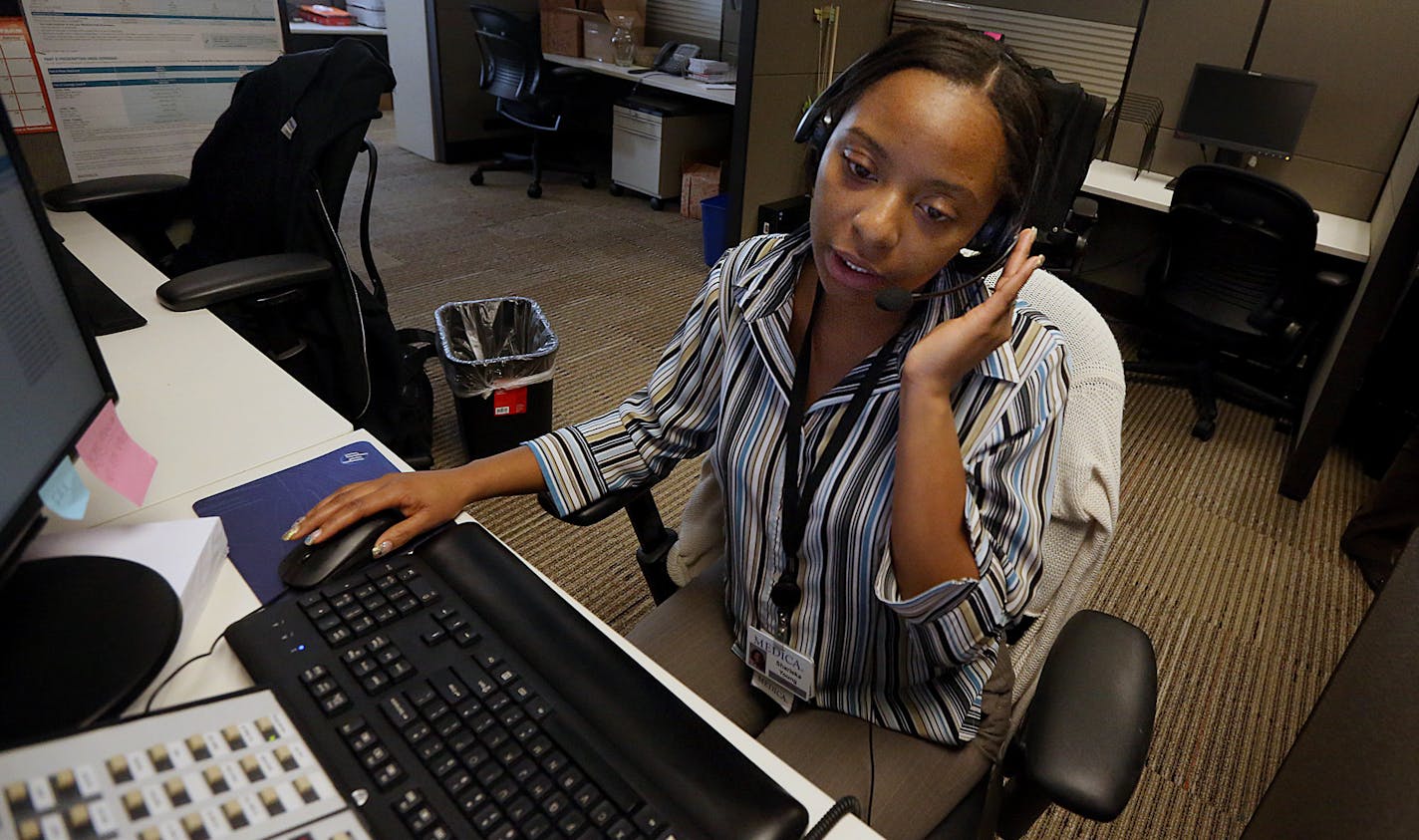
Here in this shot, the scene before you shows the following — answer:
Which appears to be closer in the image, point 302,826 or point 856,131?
point 302,826

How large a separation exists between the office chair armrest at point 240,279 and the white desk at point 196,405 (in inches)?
0.9

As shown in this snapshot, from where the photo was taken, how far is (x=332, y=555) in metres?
0.77

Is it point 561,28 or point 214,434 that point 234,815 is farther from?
point 561,28

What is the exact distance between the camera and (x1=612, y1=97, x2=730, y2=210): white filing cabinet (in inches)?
166

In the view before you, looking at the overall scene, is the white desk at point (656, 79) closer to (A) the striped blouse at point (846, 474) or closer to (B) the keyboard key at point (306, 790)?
(A) the striped blouse at point (846, 474)

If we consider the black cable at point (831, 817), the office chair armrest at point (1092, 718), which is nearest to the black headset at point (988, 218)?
the office chair armrest at point (1092, 718)

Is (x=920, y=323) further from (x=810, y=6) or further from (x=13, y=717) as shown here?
(x=810, y=6)

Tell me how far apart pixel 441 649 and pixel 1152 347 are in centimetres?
330

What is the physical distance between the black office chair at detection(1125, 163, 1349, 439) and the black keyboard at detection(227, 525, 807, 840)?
249 cm

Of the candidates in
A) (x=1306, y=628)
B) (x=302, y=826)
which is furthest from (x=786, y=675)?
(x=1306, y=628)

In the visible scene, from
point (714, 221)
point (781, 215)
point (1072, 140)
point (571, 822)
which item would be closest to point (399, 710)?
point (571, 822)

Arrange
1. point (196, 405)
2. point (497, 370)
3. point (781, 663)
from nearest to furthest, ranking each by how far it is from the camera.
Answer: point (781, 663)
point (196, 405)
point (497, 370)

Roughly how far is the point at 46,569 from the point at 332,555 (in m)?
0.23

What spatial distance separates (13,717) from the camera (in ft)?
1.91
